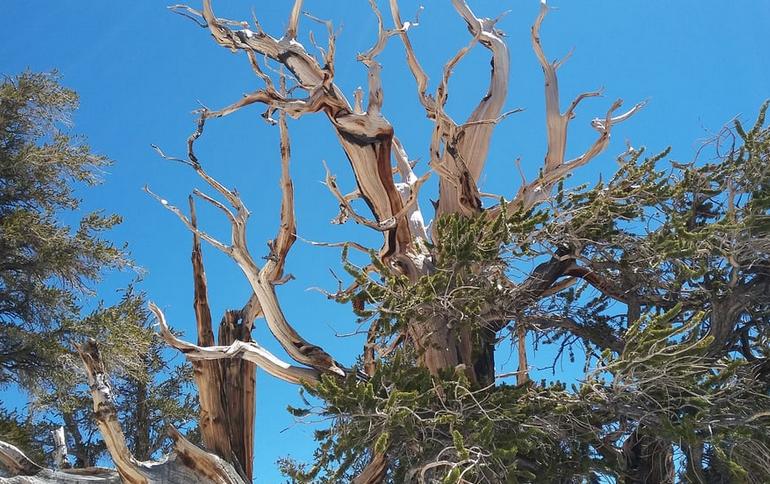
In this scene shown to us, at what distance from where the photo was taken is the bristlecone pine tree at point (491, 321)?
5.34 m

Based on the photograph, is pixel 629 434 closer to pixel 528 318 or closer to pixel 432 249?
pixel 528 318

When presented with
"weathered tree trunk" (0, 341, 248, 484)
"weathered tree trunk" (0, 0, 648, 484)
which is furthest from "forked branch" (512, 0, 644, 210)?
"weathered tree trunk" (0, 341, 248, 484)

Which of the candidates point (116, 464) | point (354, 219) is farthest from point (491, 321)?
point (116, 464)

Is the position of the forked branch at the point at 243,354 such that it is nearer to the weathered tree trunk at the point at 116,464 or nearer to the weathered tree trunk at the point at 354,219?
the weathered tree trunk at the point at 354,219

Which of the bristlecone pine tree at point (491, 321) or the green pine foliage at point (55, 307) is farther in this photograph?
the green pine foliage at point (55, 307)

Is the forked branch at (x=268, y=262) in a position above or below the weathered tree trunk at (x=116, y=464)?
above

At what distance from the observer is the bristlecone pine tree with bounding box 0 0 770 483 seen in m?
5.34

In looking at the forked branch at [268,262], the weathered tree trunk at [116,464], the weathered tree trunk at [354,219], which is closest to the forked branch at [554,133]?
the weathered tree trunk at [354,219]

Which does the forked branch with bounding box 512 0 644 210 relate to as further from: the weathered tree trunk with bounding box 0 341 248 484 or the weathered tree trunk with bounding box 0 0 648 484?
the weathered tree trunk with bounding box 0 341 248 484

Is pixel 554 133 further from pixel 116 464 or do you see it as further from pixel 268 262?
pixel 116 464

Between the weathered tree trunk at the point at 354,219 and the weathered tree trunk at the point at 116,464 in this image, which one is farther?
the weathered tree trunk at the point at 354,219

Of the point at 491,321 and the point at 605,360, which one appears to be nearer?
the point at 605,360

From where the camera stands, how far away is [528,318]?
23.8 ft

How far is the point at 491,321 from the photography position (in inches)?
293
